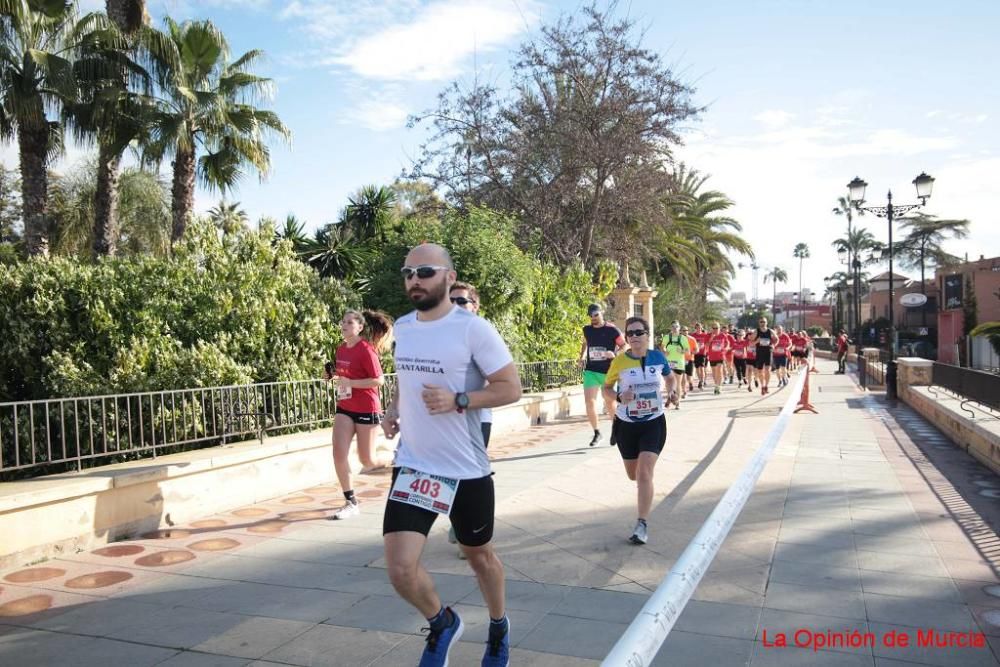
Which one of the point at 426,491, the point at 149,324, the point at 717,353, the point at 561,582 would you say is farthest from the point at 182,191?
the point at 426,491

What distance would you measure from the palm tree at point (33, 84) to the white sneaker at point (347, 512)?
36.4ft

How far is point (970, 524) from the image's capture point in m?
6.21

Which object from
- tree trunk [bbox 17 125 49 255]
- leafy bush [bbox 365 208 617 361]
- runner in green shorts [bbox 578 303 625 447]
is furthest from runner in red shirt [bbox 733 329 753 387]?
tree trunk [bbox 17 125 49 255]

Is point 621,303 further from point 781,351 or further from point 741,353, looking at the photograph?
point 781,351

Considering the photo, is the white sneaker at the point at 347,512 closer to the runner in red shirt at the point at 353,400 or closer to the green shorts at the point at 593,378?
the runner in red shirt at the point at 353,400

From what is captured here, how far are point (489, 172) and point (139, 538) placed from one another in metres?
16.4

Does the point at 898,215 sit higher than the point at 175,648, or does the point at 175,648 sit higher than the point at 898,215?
the point at 898,215

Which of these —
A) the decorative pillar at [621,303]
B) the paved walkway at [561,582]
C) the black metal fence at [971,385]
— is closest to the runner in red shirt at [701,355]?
the decorative pillar at [621,303]

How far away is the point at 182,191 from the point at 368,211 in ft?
25.9

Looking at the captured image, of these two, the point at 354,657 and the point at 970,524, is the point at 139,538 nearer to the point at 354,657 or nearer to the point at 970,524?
the point at 354,657

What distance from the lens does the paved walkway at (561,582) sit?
12.3 feet

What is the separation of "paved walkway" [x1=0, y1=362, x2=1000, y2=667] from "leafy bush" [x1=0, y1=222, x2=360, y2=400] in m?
2.29

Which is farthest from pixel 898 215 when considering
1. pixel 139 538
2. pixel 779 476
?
pixel 139 538

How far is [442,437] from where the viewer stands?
10.6 feet
